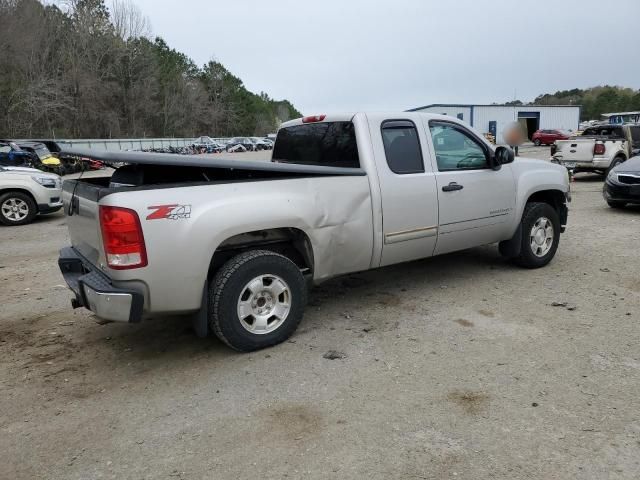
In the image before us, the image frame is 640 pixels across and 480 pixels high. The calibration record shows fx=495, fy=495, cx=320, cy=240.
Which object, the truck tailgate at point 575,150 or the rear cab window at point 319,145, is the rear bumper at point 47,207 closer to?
the rear cab window at point 319,145

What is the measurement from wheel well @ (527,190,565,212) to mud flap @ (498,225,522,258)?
0.57 m

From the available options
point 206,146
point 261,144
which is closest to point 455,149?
point 206,146

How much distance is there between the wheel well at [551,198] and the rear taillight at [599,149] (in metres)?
9.91

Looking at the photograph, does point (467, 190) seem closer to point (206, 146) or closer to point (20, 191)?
point (20, 191)

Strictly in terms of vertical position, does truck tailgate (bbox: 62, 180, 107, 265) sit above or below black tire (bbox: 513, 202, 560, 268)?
above

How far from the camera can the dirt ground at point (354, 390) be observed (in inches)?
104

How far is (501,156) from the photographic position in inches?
206

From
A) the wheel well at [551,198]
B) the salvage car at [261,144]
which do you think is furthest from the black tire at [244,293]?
the salvage car at [261,144]

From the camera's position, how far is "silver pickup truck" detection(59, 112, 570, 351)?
330 centimetres

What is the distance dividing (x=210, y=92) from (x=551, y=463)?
9413 cm

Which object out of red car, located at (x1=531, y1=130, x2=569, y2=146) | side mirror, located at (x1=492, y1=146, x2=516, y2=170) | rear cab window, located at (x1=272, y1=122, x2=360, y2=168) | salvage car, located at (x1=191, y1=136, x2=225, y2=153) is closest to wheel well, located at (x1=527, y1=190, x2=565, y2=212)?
side mirror, located at (x1=492, y1=146, x2=516, y2=170)

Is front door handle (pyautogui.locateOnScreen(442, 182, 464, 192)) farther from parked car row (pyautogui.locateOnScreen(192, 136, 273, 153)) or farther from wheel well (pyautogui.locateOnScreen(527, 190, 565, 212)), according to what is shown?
parked car row (pyautogui.locateOnScreen(192, 136, 273, 153))

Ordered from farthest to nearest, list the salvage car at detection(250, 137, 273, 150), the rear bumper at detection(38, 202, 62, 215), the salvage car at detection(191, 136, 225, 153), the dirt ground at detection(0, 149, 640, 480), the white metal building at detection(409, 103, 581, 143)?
the salvage car at detection(250, 137, 273, 150) < the salvage car at detection(191, 136, 225, 153) < the white metal building at detection(409, 103, 581, 143) < the rear bumper at detection(38, 202, 62, 215) < the dirt ground at detection(0, 149, 640, 480)

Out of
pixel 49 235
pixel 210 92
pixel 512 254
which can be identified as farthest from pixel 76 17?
pixel 512 254
